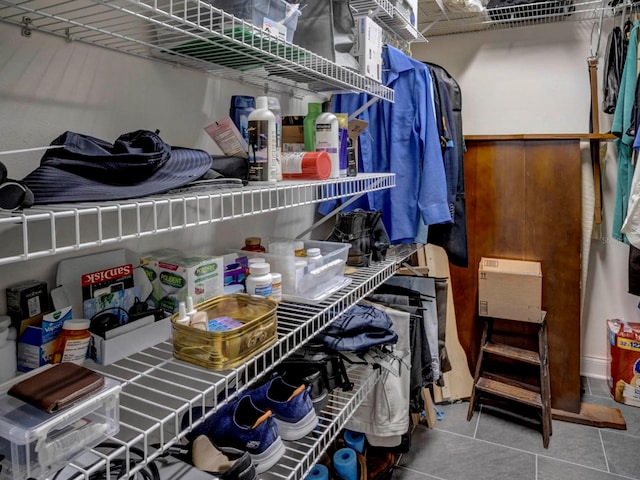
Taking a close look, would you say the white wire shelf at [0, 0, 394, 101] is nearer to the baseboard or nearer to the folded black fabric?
the folded black fabric

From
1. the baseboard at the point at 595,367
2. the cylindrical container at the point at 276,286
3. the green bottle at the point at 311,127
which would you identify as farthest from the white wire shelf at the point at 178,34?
the baseboard at the point at 595,367

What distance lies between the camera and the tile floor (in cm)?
196

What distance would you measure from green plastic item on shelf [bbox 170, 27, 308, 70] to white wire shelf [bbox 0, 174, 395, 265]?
0.98 feet

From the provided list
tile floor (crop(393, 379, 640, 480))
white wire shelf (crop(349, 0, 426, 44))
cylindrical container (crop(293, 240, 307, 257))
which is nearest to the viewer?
cylindrical container (crop(293, 240, 307, 257))

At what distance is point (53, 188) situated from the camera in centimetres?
67

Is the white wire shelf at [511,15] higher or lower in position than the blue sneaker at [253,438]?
higher

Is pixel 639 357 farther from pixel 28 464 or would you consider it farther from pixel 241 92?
pixel 28 464

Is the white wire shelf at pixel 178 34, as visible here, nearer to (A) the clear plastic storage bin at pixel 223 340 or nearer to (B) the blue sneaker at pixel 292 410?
(A) the clear plastic storage bin at pixel 223 340

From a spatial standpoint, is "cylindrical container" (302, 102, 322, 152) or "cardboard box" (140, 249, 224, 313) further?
"cylindrical container" (302, 102, 322, 152)

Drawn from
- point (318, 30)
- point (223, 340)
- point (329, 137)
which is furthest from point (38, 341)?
point (318, 30)

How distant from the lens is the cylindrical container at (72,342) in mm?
826

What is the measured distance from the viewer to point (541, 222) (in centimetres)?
251

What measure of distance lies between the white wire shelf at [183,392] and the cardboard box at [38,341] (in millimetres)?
83

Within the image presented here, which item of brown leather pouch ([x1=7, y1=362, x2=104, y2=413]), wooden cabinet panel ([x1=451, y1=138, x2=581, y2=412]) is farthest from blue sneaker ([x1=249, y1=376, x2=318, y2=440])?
wooden cabinet panel ([x1=451, y1=138, x2=581, y2=412])
